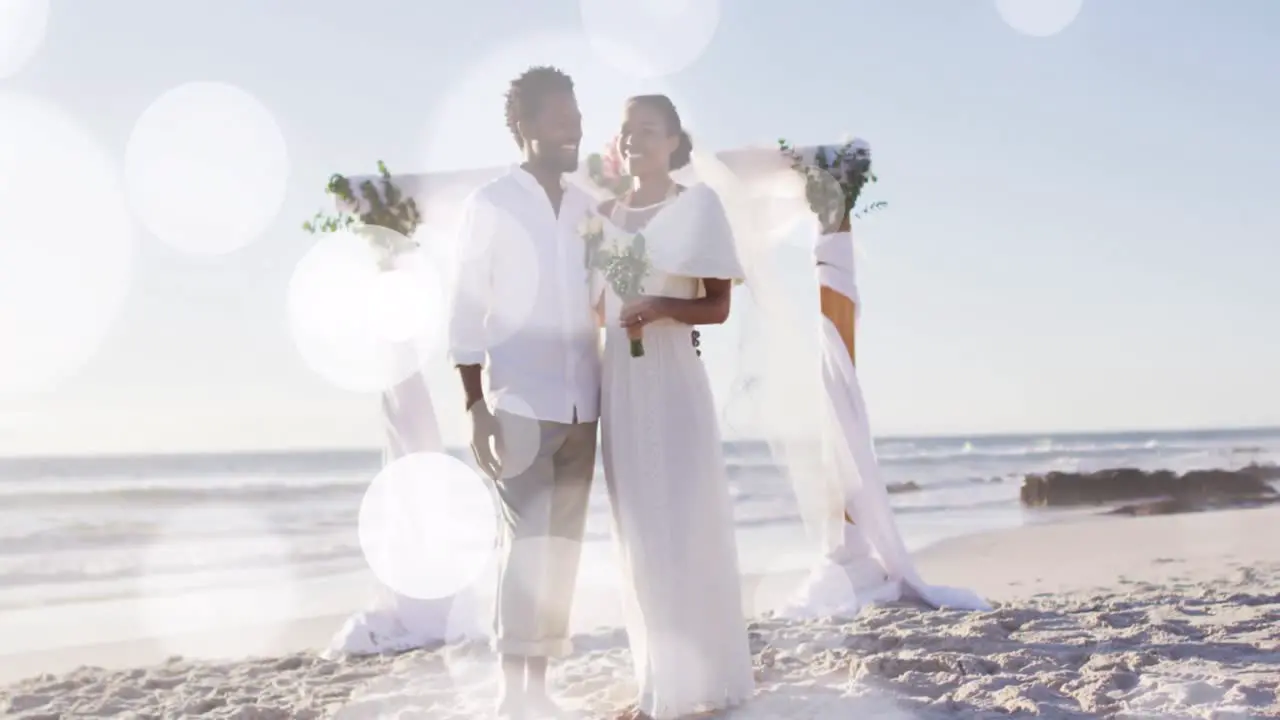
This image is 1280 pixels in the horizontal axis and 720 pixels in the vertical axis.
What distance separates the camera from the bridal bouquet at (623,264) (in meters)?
3.33

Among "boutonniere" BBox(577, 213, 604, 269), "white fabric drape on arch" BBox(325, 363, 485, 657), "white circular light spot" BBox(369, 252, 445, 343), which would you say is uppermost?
"white circular light spot" BBox(369, 252, 445, 343)

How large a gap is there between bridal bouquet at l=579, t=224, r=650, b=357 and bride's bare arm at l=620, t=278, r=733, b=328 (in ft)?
0.12

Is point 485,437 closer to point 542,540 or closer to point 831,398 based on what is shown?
point 542,540

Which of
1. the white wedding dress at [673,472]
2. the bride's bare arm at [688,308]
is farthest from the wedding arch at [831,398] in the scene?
the bride's bare arm at [688,308]

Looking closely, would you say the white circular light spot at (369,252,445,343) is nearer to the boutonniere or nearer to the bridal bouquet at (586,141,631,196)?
the bridal bouquet at (586,141,631,196)

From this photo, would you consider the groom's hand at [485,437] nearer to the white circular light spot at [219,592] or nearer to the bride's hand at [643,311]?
the bride's hand at [643,311]

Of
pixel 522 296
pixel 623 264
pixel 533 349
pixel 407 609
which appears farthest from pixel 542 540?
pixel 407 609

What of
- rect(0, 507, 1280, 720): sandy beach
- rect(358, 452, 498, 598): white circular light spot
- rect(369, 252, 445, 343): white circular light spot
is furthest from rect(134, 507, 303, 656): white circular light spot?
rect(369, 252, 445, 343): white circular light spot

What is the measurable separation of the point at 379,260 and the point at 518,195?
243cm

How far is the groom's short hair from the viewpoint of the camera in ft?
11.2

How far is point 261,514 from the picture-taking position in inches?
659

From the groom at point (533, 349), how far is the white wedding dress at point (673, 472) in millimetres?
117

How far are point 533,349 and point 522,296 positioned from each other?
177 millimetres

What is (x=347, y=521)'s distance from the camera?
1459cm
